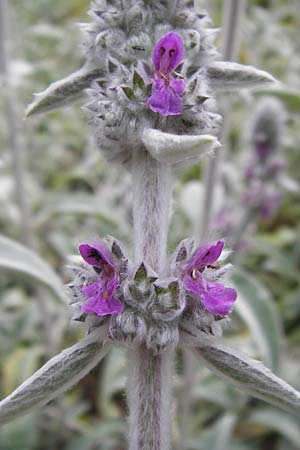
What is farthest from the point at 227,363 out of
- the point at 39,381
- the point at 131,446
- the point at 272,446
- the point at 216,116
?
the point at 272,446

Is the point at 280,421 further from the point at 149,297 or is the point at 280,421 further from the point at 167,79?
the point at 167,79

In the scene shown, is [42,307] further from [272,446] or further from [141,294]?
[141,294]

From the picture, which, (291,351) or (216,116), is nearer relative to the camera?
(216,116)

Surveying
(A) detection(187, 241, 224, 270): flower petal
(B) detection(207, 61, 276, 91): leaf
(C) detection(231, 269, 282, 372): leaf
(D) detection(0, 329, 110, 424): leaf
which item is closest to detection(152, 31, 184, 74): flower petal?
(B) detection(207, 61, 276, 91): leaf

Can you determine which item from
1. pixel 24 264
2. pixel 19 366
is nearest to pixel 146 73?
pixel 24 264

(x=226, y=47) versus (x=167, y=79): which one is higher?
(x=226, y=47)

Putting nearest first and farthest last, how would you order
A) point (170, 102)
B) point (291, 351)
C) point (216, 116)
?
point (170, 102) < point (216, 116) < point (291, 351)

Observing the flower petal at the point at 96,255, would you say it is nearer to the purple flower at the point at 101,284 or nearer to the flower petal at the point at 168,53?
the purple flower at the point at 101,284
